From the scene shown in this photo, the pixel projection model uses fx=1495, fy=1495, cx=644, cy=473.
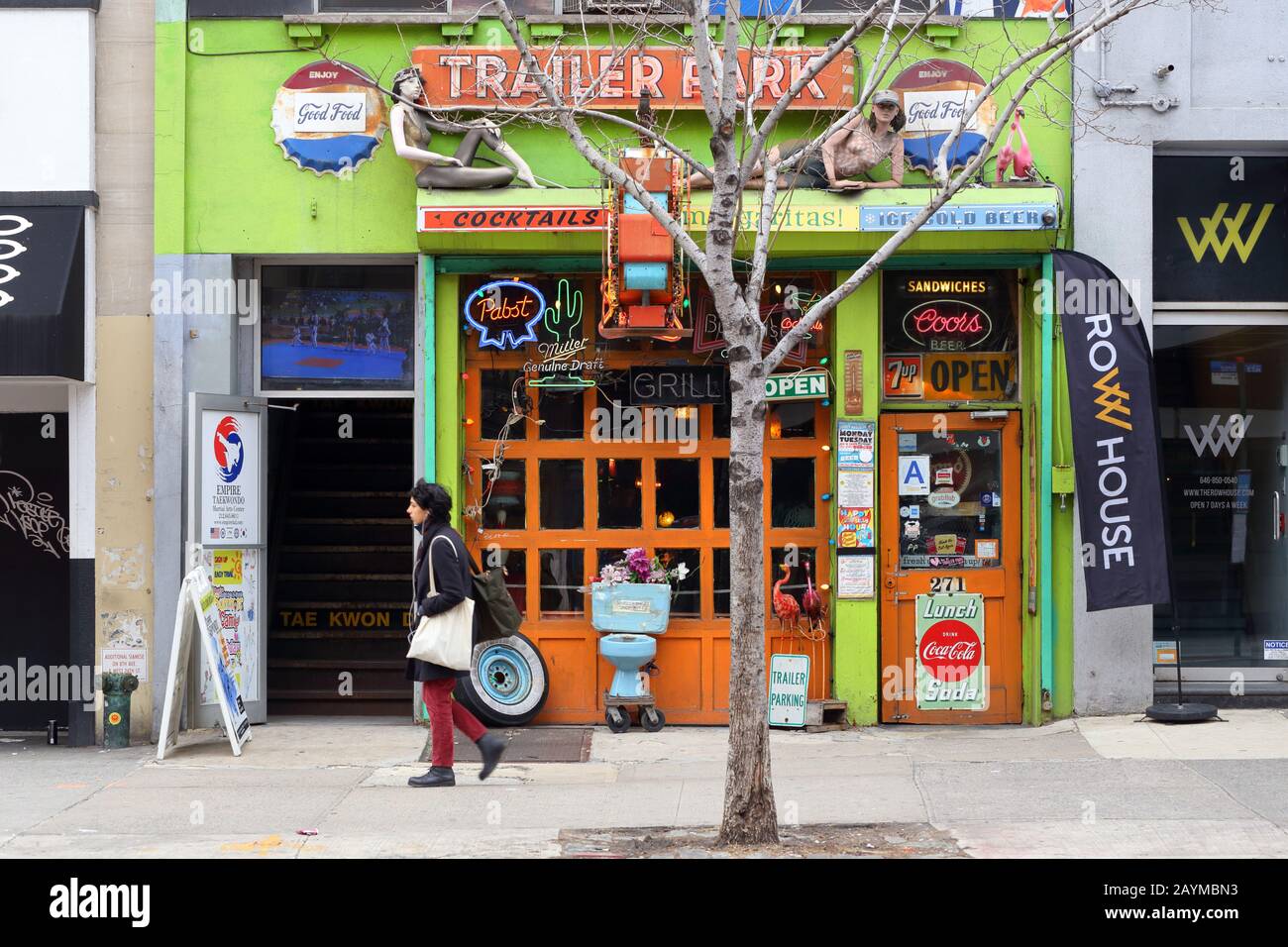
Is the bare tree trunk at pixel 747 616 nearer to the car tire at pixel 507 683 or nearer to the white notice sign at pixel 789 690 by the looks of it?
the white notice sign at pixel 789 690

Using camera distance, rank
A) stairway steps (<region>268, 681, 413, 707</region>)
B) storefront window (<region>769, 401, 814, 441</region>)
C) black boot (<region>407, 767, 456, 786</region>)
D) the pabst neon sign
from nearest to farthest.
A: 1. black boot (<region>407, 767, 456, 786</region>)
2. the pabst neon sign
3. storefront window (<region>769, 401, 814, 441</region>)
4. stairway steps (<region>268, 681, 413, 707</region>)

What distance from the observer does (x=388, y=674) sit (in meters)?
13.3

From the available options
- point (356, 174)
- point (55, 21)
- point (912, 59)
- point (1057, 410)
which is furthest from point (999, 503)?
point (55, 21)

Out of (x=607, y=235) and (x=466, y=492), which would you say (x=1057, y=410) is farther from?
(x=466, y=492)

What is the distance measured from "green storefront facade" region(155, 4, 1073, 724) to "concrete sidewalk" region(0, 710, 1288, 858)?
728 millimetres

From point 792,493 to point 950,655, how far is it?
1774 mm

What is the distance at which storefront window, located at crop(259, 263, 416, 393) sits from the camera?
12.1 meters

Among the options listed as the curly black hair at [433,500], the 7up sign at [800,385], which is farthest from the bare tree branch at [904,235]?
the 7up sign at [800,385]

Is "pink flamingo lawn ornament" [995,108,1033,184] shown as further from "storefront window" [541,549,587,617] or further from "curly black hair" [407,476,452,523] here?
"curly black hair" [407,476,452,523]

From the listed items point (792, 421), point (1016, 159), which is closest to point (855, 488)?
point (792, 421)

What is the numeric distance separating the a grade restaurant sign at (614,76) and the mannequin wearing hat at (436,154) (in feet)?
0.53

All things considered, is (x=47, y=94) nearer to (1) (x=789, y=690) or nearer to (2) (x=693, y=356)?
(2) (x=693, y=356)

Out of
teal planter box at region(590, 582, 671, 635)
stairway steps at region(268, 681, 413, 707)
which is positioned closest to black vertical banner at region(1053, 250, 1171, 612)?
teal planter box at region(590, 582, 671, 635)
